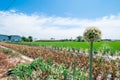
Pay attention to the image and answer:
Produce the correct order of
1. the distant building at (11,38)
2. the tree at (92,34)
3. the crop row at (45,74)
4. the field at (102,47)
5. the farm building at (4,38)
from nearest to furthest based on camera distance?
1. the tree at (92,34)
2. the crop row at (45,74)
3. the field at (102,47)
4. the farm building at (4,38)
5. the distant building at (11,38)

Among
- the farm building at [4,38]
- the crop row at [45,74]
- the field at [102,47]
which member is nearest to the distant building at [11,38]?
the farm building at [4,38]

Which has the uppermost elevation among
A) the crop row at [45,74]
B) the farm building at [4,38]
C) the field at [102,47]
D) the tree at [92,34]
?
the farm building at [4,38]

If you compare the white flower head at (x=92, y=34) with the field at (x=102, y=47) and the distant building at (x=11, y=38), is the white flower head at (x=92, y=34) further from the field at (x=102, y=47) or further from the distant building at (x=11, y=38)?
the distant building at (x=11, y=38)

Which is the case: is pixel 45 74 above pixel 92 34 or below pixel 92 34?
below

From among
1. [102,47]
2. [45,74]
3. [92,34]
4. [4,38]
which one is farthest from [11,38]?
[92,34]

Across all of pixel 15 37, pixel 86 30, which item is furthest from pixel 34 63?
pixel 15 37

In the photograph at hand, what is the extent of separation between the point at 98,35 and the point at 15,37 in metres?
131

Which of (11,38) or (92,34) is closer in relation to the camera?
(92,34)

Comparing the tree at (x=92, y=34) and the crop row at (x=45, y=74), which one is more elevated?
the tree at (x=92, y=34)

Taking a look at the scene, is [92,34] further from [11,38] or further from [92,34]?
[11,38]

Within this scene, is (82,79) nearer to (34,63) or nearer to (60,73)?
(60,73)

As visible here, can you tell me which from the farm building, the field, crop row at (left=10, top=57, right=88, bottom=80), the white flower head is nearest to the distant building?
the farm building

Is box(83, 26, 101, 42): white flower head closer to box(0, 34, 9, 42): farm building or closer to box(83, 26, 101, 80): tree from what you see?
box(83, 26, 101, 80): tree

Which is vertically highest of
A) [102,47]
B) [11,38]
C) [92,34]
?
[11,38]
